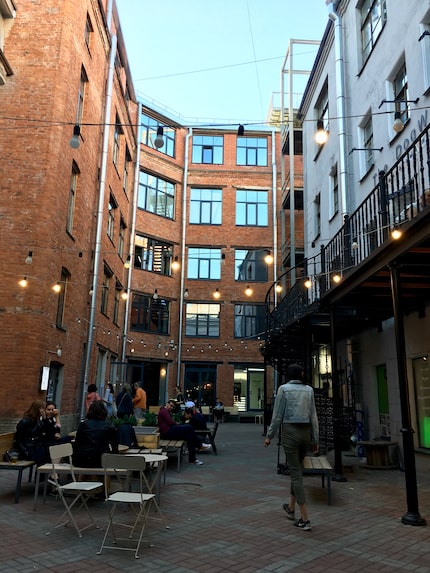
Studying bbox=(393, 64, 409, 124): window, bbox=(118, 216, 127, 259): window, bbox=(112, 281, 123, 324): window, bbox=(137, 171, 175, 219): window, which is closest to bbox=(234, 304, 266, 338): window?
bbox=(137, 171, 175, 219): window

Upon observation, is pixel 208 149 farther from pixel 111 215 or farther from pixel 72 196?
pixel 72 196

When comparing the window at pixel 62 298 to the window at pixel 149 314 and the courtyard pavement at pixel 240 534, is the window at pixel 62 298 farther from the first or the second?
the window at pixel 149 314

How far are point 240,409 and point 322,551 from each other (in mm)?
22759

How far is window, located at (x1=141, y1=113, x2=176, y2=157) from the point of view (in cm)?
2781

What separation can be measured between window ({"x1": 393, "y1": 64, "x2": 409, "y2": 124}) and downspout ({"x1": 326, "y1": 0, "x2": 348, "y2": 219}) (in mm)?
1970

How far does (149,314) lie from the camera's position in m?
26.5

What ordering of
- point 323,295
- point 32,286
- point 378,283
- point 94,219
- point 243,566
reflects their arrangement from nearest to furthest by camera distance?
1. point 243,566
2. point 378,283
3. point 323,295
4. point 32,286
5. point 94,219

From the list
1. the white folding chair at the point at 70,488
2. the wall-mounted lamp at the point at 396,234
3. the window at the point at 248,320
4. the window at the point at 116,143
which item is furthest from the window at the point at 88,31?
the window at the point at 248,320

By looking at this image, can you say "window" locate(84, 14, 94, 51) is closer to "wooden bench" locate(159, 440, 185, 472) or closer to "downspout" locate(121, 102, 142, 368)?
"downspout" locate(121, 102, 142, 368)

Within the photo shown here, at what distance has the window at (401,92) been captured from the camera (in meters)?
10.6

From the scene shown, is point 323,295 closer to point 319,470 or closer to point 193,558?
point 319,470

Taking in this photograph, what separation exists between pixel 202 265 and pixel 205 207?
12.0 ft

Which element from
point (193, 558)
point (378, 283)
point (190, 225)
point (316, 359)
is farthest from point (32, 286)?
point (190, 225)

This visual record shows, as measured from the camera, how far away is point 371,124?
42.7ft
